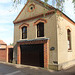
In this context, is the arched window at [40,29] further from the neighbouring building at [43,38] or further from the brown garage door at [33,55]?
the brown garage door at [33,55]

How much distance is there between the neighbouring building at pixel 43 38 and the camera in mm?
9555

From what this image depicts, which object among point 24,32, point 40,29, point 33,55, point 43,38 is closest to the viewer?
point 43,38

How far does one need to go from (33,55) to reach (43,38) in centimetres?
255

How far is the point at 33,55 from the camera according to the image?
447 inches

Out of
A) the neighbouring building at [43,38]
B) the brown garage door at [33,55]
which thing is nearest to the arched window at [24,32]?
the neighbouring building at [43,38]

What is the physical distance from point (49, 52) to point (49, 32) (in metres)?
2.02

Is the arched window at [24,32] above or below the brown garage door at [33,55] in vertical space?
above

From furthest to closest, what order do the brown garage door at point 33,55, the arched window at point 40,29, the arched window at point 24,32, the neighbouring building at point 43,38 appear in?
the arched window at point 24,32 → the arched window at point 40,29 → the brown garage door at point 33,55 → the neighbouring building at point 43,38

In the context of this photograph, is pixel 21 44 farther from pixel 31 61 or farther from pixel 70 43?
pixel 70 43

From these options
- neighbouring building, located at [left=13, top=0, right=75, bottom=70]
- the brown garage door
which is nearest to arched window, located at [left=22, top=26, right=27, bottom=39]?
neighbouring building, located at [left=13, top=0, right=75, bottom=70]

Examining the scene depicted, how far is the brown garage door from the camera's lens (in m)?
10.6

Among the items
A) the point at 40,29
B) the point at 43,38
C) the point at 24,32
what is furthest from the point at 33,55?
the point at 24,32

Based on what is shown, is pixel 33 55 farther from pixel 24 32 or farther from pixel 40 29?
pixel 24 32

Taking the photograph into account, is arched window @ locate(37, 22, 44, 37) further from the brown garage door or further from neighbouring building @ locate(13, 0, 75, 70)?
the brown garage door
